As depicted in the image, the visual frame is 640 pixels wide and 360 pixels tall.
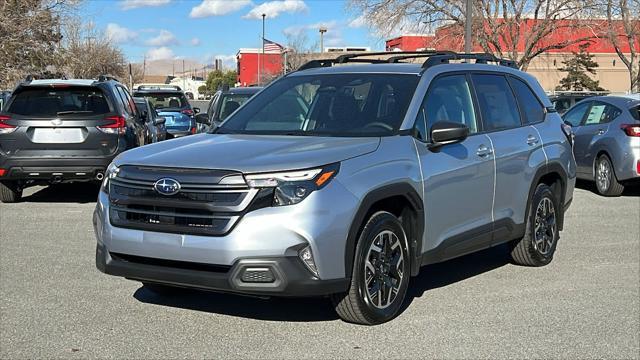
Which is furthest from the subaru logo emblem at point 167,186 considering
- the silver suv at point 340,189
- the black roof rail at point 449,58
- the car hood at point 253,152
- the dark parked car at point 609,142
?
the dark parked car at point 609,142

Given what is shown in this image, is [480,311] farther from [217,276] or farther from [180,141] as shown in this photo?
[180,141]

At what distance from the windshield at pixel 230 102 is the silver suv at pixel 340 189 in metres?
6.98

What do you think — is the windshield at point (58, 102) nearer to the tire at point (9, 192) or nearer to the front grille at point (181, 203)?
the tire at point (9, 192)

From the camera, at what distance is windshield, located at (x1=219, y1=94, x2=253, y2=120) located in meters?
14.0

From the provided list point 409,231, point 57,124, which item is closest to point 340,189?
point 409,231

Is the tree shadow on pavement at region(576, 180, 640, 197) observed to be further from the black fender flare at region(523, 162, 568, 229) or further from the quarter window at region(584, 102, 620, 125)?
the black fender flare at region(523, 162, 568, 229)

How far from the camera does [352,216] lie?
4.88 meters

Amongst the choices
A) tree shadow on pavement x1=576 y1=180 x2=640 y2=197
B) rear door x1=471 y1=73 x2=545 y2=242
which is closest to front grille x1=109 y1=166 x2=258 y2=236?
rear door x1=471 y1=73 x2=545 y2=242

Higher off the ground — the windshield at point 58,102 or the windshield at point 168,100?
the windshield at point 58,102

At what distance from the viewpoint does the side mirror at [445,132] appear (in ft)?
18.4

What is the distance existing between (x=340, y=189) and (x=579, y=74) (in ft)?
191

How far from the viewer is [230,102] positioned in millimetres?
14141

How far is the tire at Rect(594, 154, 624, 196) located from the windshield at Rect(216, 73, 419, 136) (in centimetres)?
732

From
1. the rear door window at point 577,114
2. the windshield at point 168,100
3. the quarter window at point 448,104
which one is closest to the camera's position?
the quarter window at point 448,104
